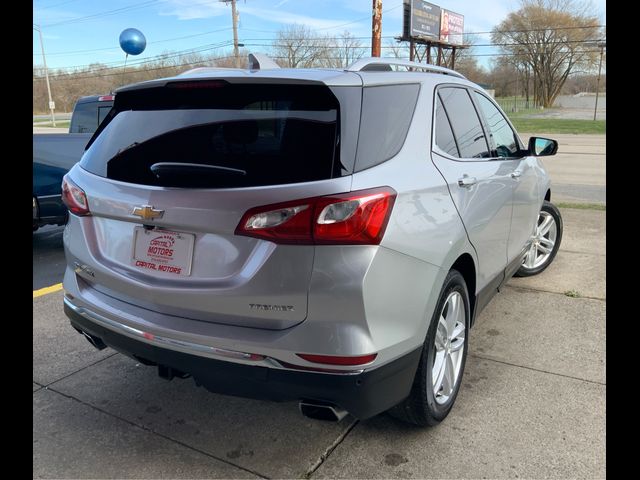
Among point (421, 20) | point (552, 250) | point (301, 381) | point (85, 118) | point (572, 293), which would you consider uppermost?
point (421, 20)

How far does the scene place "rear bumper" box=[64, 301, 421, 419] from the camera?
2.11 m

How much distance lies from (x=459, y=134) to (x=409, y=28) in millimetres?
49762

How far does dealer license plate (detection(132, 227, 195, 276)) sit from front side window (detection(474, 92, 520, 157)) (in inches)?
93.4

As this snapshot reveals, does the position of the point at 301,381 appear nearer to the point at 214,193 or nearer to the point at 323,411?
the point at 323,411

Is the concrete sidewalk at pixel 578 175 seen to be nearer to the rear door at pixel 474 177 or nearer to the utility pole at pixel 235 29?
the rear door at pixel 474 177

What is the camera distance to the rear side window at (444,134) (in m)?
2.79

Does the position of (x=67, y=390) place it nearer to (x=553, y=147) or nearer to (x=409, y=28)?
(x=553, y=147)

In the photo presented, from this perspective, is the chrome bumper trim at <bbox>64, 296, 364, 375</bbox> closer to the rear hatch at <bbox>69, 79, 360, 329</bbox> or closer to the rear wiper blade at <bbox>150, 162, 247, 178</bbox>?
the rear hatch at <bbox>69, 79, 360, 329</bbox>

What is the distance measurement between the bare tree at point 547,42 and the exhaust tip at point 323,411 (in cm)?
7923

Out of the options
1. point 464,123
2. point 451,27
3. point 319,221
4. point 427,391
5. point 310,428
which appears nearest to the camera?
point 319,221

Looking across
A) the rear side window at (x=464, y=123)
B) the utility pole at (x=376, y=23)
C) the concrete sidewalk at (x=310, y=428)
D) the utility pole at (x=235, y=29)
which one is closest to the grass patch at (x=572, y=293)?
the concrete sidewalk at (x=310, y=428)

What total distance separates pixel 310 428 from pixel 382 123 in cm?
158

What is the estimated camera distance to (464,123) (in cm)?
326

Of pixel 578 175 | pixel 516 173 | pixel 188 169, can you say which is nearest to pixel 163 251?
pixel 188 169
